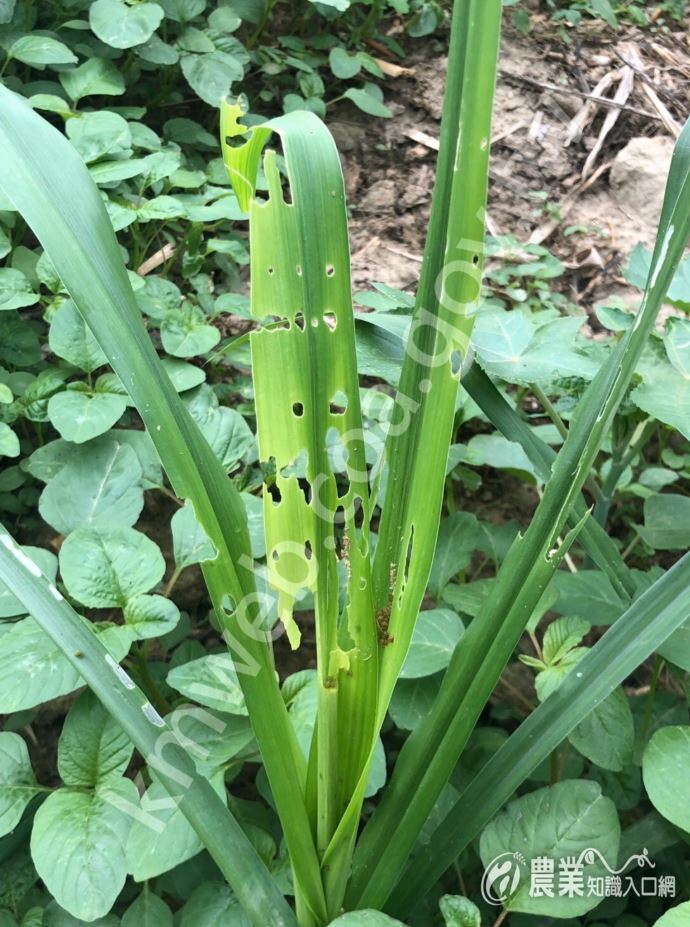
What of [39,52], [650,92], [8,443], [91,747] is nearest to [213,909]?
[91,747]

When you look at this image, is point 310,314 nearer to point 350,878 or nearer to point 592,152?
point 350,878

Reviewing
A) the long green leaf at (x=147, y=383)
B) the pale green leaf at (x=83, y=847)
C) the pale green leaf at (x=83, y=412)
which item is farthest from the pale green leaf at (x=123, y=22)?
the pale green leaf at (x=83, y=847)

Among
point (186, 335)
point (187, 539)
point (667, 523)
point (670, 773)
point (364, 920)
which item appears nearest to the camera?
point (364, 920)

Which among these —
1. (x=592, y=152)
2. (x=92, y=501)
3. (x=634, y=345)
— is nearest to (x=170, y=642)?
(x=92, y=501)

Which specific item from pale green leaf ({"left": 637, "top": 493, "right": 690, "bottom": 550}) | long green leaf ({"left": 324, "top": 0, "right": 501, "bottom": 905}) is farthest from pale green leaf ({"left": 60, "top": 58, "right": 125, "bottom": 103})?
pale green leaf ({"left": 637, "top": 493, "right": 690, "bottom": 550})

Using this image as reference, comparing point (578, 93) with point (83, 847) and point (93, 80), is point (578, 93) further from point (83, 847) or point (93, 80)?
point (83, 847)

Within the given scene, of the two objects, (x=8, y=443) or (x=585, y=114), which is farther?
(x=585, y=114)

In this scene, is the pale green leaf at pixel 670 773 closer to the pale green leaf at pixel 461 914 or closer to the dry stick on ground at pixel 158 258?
the pale green leaf at pixel 461 914
